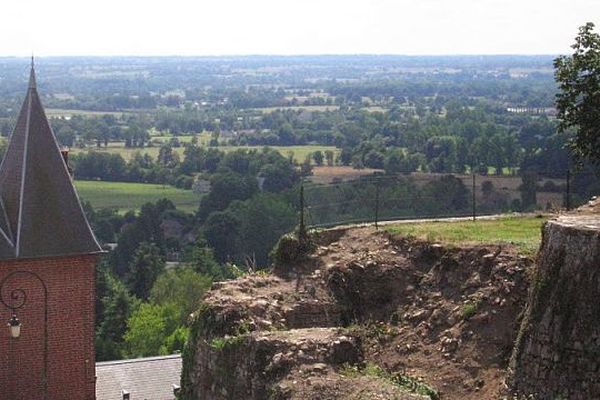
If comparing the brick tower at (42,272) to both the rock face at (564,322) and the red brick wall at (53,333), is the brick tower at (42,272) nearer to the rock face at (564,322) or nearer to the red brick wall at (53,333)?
the red brick wall at (53,333)

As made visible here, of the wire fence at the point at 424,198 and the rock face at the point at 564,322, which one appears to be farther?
the wire fence at the point at 424,198

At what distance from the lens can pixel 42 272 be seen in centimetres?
2781

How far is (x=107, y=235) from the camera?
89.1 meters

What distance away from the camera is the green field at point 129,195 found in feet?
337

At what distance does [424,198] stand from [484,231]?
25.5ft

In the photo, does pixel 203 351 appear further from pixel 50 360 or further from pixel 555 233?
pixel 50 360

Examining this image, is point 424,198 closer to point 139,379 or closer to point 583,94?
point 583,94

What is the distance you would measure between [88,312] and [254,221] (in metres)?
47.8

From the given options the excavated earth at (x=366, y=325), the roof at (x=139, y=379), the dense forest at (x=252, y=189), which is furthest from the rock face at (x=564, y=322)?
the roof at (x=139, y=379)

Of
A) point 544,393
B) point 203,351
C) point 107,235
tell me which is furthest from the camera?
point 107,235

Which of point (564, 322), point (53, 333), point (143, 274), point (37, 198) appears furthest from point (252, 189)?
point (564, 322)

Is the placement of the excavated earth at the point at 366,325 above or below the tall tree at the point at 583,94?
below

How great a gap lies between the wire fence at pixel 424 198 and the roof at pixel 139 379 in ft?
36.6

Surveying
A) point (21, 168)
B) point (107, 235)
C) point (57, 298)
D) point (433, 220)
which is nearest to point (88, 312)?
point (57, 298)
